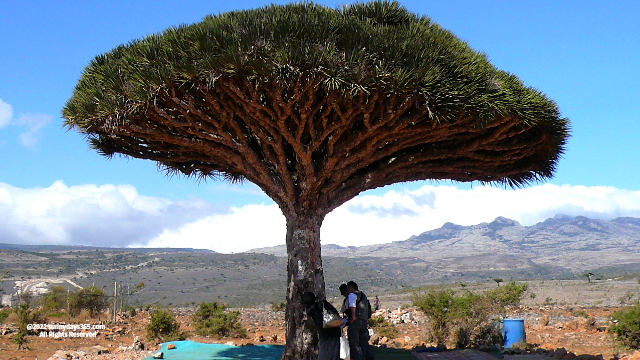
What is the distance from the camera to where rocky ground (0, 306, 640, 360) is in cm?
1116

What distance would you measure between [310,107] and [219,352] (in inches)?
221

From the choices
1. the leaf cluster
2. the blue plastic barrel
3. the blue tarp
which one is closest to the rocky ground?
the blue plastic barrel

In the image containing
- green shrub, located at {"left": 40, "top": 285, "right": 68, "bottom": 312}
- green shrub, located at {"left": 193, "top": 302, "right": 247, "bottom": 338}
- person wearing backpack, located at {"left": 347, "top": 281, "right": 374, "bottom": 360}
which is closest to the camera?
person wearing backpack, located at {"left": 347, "top": 281, "right": 374, "bottom": 360}

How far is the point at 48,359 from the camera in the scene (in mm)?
10359

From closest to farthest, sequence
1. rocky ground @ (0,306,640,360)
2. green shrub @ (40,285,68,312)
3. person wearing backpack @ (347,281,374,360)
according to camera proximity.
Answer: person wearing backpack @ (347,281,374,360)
rocky ground @ (0,306,640,360)
green shrub @ (40,285,68,312)

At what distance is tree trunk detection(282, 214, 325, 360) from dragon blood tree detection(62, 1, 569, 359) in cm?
2

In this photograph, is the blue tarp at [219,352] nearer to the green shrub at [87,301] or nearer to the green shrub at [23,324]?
the green shrub at [23,324]

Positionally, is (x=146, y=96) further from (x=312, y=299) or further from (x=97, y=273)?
(x=97, y=273)

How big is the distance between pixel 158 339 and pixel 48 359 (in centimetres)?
420

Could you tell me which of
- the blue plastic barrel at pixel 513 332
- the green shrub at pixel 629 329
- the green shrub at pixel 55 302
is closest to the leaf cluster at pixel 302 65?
the blue plastic barrel at pixel 513 332

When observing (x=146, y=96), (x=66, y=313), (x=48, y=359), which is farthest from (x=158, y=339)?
(x=146, y=96)

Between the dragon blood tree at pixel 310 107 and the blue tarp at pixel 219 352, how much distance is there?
1.95 metres

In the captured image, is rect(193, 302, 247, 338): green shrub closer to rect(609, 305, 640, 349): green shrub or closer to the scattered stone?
the scattered stone

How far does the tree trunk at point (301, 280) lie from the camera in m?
8.30
